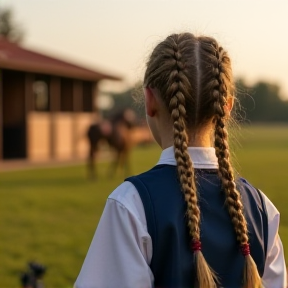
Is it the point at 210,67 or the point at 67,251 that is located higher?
the point at 210,67

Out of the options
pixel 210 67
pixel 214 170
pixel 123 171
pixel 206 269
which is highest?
pixel 210 67

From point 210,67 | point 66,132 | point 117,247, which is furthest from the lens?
point 66,132

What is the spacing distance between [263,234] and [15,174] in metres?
13.6

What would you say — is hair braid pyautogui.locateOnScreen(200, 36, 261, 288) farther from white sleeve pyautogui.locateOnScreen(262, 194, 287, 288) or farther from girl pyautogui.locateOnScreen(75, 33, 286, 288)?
white sleeve pyautogui.locateOnScreen(262, 194, 287, 288)

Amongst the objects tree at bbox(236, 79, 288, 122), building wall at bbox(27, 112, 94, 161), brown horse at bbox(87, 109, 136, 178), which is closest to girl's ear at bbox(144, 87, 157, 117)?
brown horse at bbox(87, 109, 136, 178)

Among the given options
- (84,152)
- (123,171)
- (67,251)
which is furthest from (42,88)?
(67,251)

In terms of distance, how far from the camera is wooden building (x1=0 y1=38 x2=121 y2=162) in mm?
18609

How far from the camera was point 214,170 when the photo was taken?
5.33ft

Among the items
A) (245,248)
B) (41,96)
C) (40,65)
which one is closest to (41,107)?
(41,96)

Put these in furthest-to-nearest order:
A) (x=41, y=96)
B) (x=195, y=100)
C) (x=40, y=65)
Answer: (x=41, y=96)
(x=40, y=65)
(x=195, y=100)

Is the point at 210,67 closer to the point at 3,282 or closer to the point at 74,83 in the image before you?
the point at 3,282

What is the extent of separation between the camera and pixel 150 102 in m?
1.58

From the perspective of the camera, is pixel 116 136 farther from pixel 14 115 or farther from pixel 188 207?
pixel 188 207

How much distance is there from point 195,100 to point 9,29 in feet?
175
